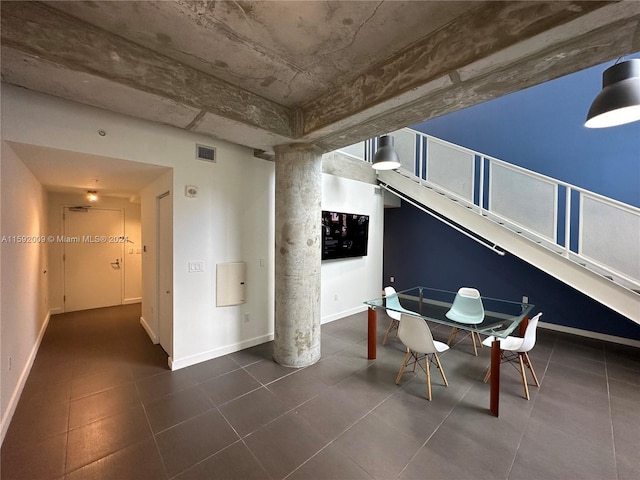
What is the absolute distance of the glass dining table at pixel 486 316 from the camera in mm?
2221

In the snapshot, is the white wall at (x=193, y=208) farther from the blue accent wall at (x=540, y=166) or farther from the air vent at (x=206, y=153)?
the blue accent wall at (x=540, y=166)

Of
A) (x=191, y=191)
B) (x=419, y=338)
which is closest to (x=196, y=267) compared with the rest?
(x=191, y=191)

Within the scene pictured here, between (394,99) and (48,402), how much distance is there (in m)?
4.12

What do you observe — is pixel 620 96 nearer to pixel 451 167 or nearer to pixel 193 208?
pixel 451 167

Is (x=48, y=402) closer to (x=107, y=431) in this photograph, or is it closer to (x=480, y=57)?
(x=107, y=431)

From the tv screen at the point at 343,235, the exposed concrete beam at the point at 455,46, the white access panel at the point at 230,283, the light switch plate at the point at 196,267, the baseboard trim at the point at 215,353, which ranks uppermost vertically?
the exposed concrete beam at the point at 455,46

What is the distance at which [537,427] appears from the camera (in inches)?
81.3

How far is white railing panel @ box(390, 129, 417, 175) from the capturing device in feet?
16.0

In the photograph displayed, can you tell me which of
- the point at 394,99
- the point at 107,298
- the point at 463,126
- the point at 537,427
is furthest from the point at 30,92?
the point at 463,126

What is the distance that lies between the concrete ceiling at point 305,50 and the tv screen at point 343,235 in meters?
2.25

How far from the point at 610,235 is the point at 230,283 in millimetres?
4742

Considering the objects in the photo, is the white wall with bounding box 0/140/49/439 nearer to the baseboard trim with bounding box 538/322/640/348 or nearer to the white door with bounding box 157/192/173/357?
the white door with bounding box 157/192/173/357

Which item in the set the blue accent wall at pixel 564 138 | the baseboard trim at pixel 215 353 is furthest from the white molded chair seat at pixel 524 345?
the blue accent wall at pixel 564 138

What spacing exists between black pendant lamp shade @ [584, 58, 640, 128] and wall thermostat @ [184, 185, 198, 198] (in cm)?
408
